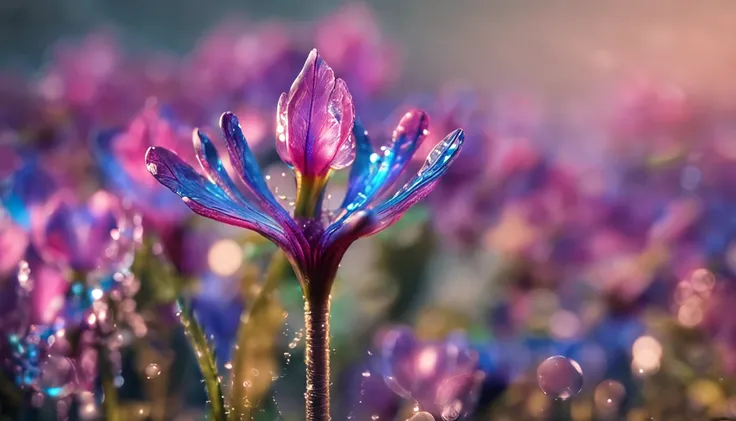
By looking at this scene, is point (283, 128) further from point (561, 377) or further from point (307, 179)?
point (561, 377)

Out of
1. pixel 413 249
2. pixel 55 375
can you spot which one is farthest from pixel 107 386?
pixel 413 249

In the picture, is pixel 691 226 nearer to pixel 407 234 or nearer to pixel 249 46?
pixel 407 234

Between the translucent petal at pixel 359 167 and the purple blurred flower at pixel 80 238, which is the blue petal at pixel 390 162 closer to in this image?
the translucent petal at pixel 359 167

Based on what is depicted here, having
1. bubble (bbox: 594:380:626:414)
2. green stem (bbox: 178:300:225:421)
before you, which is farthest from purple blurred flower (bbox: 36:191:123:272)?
bubble (bbox: 594:380:626:414)

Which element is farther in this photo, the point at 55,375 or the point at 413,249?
the point at 413,249

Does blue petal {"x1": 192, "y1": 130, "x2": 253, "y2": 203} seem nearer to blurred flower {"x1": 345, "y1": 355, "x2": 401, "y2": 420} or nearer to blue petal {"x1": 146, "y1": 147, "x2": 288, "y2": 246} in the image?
blue petal {"x1": 146, "y1": 147, "x2": 288, "y2": 246}

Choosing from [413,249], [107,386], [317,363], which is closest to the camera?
[317,363]
